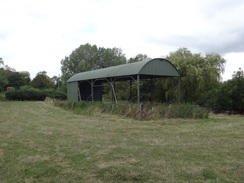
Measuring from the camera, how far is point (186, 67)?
19828 millimetres

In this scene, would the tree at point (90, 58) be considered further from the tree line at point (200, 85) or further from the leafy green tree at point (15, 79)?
the tree line at point (200, 85)

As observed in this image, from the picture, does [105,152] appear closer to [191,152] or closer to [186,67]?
[191,152]

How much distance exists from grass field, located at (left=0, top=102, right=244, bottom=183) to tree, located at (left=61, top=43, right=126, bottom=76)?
2108 inches

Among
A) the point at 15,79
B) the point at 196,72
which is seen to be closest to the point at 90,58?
the point at 15,79

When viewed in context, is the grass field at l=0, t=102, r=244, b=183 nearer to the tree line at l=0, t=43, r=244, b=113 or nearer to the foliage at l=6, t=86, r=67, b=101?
the tree line at l=0, t=43, r=244, b=113

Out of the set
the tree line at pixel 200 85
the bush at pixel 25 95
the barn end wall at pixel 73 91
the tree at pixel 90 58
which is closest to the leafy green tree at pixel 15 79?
the tree at pixel 90 58

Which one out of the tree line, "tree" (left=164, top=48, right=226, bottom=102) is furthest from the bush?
"tree" (left=164, top=48, right=226, bottom=102)

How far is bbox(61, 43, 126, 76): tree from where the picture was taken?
62.3 meters

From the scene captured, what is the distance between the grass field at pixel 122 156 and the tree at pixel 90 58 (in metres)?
53.5

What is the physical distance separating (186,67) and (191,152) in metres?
14.6

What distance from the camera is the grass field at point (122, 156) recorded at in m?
4.38

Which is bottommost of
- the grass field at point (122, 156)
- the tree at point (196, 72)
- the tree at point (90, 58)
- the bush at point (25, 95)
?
the grass field at point (122, 156)

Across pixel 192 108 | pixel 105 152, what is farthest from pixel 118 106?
pixel 105 152

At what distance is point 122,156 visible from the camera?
563cm
